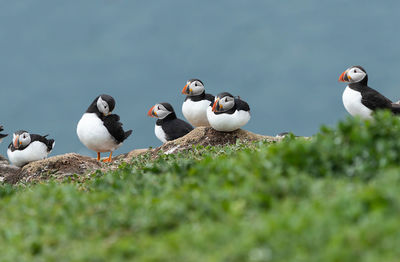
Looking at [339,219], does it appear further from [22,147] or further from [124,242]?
[22,147]

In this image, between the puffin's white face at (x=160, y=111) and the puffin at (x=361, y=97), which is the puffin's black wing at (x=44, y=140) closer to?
the puffin's white face at (x=160, y=111)

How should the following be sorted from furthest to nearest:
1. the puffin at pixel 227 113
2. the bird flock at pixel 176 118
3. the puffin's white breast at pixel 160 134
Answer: the puffin's white breast at pixel 160 134
the puffin at pixel 227 113
the bird flock at pixel 176 118

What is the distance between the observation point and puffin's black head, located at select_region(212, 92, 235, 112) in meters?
13.5

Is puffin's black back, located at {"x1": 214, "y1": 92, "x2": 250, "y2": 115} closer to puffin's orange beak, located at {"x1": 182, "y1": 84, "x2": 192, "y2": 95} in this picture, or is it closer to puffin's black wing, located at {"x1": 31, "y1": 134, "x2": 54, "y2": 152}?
puffin's orange beak, located at {"x1": 182, "y1": 84, "x2": 192, "y2": 95}

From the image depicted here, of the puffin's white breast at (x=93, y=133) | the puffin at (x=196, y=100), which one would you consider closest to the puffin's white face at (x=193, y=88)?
the puffin at (x=196, y=100)

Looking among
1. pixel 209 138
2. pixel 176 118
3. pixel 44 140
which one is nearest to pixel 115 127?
pixel 176 118

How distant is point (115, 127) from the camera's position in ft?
50.5

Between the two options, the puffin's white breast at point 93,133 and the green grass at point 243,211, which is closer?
the green grass at point 243,211

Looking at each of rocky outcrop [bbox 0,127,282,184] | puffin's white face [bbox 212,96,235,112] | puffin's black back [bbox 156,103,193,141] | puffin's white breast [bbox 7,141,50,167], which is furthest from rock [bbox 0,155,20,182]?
puffin's white face [bbox 212,96,235,112]

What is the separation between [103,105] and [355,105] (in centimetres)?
668

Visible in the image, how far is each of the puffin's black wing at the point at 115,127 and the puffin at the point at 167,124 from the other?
1.07 meters

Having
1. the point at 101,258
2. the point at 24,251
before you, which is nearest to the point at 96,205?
the point at 24,251

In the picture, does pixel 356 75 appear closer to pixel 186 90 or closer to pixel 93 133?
pixel 186 90

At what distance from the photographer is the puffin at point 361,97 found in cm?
1319
